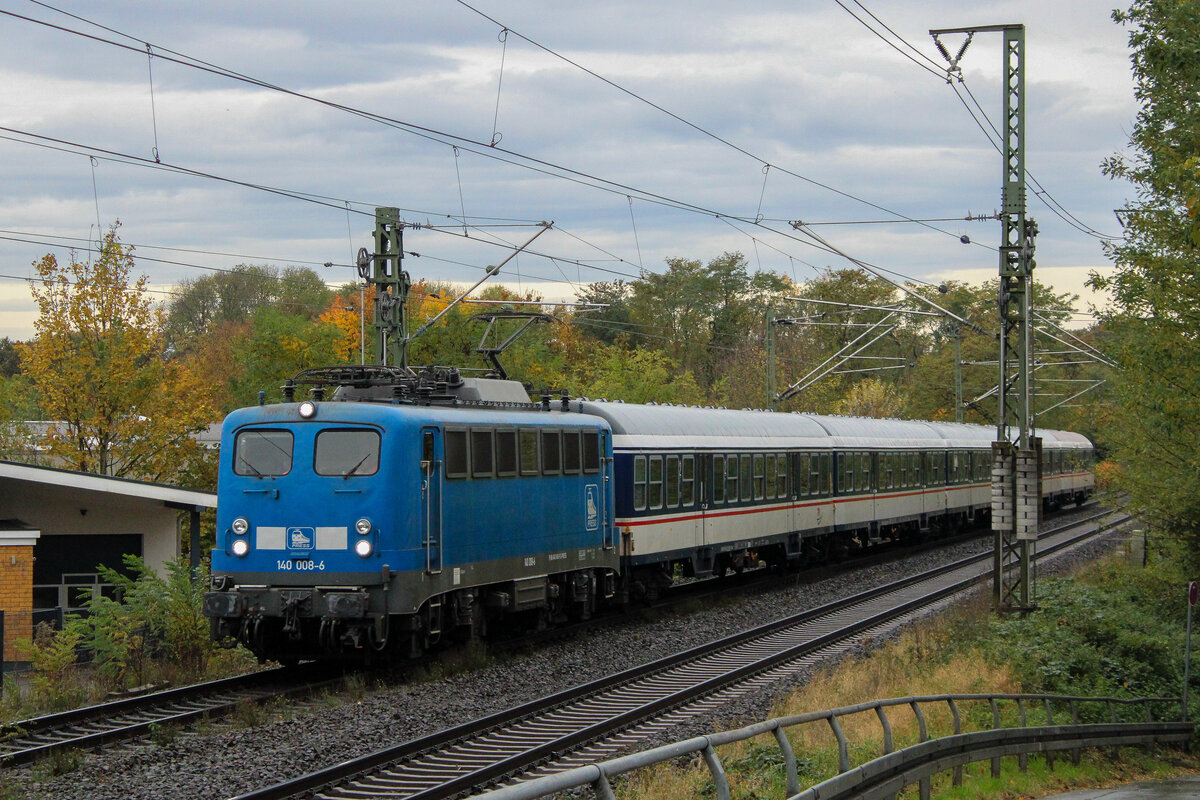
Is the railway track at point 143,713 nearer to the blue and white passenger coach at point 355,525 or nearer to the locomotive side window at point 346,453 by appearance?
the blue and white passenger coach at point 355,525

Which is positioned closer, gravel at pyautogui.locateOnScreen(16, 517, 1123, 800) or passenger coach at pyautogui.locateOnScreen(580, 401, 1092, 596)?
gravel at pyautogui.locateOnScreen(16, 517, 1123, 800)

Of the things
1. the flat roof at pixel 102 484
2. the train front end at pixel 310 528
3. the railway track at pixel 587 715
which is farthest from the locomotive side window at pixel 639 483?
the flat roof at pixel 102 484

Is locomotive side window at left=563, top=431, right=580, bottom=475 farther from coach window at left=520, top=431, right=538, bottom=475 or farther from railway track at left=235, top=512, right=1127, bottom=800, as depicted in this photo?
railway track at left=235, top=512, right=1127, bottom=800

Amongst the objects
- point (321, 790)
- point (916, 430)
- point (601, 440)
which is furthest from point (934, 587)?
point (321, 790)

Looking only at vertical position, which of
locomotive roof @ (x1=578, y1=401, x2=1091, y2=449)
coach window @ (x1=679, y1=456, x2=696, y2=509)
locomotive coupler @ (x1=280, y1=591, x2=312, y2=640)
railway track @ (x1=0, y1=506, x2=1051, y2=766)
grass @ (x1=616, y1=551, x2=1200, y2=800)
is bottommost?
grass @ (x1=616, y1=551, x2=1200, y2=800)

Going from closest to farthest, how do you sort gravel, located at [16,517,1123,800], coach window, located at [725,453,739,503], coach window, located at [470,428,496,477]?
gravel, located at [16,517,1123,800], coach window, located at [470,428,496,477], coach window, located at [725,453,739,503]

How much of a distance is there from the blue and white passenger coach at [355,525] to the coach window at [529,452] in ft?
2.21

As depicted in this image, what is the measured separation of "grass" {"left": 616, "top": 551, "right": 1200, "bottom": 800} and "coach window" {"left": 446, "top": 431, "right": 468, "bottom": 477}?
4.72m

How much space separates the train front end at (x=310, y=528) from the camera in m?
15.0

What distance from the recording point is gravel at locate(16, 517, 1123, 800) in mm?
10680

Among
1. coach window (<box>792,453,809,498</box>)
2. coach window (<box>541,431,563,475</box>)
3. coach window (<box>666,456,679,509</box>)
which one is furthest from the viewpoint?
coach window (<box>792,453,809,498</box>)

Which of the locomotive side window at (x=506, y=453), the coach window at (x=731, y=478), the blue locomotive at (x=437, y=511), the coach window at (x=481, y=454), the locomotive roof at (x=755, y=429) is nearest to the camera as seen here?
the blue locomotive at (x=437, y=511)

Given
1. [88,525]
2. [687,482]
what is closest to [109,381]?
[88,525]

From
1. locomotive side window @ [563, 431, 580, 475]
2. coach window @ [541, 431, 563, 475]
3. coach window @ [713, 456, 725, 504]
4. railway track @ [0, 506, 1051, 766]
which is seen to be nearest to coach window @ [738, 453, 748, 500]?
coach window @ [713, 456, 725, 504]
